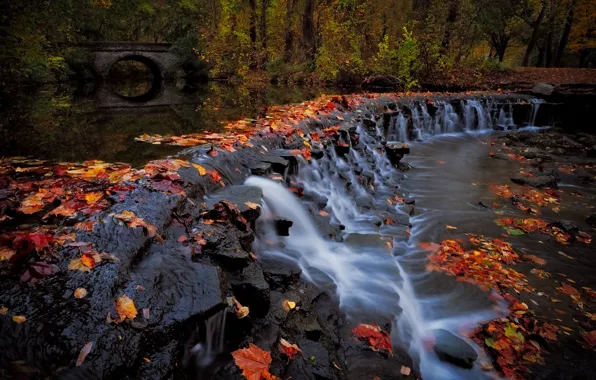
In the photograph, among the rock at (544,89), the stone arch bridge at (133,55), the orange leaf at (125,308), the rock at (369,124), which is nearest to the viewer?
the orange leaf at (125,308)

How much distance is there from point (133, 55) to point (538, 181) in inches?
1351

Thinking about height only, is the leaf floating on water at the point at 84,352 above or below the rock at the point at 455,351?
above

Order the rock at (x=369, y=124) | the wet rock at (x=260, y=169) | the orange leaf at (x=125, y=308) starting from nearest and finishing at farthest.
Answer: the orange leaf at (x=125, y=308) → the wet rock at (x=260, y=169) → the rock at (x=369, y=124)

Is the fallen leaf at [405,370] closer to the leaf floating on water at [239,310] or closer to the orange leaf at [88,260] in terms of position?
the leaf floating on water at [239,310]

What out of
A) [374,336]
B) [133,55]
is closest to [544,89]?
[374,336]

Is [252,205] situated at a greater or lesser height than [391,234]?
greater

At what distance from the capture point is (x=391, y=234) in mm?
5676

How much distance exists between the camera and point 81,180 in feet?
12.3

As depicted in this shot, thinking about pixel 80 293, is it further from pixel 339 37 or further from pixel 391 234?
pixel 339 37

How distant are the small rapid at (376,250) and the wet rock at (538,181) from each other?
1.16 meters

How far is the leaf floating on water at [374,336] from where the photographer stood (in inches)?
124

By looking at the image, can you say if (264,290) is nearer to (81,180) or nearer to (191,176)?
(191,176)

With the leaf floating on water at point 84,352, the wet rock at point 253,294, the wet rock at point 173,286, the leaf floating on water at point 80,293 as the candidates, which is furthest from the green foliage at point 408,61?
the leaf floating on water at point 84,352

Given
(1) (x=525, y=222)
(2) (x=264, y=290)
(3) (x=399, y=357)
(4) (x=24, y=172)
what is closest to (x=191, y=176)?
(2) (x=264, y=290)
